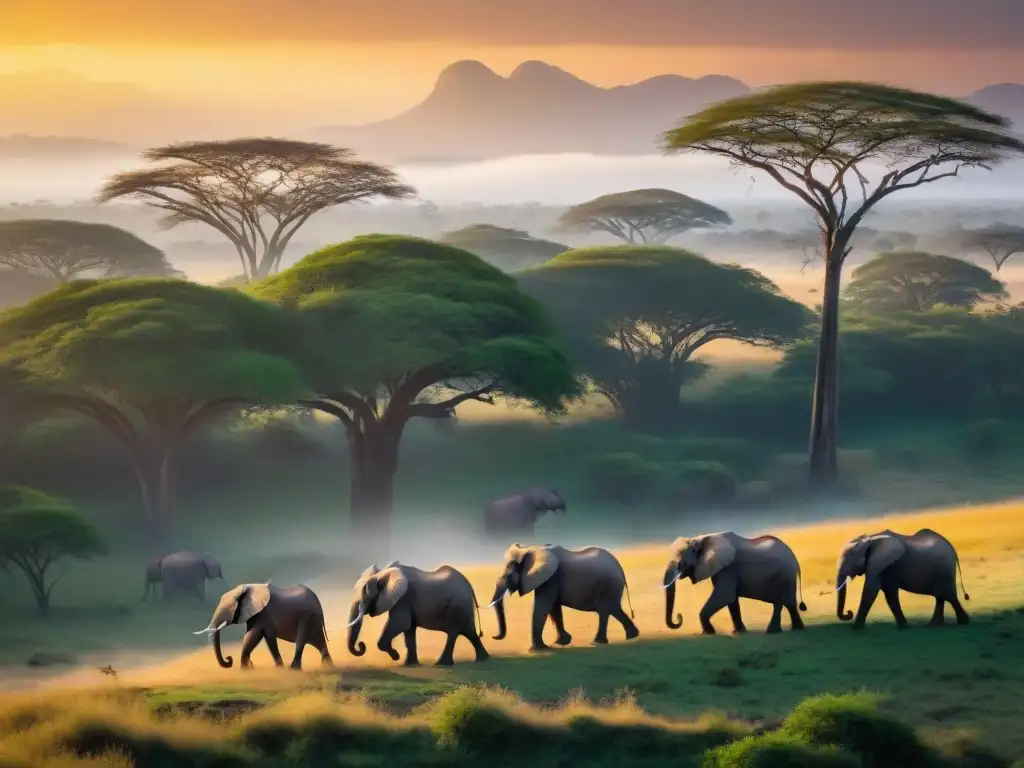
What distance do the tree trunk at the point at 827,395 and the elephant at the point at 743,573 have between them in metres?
23.8

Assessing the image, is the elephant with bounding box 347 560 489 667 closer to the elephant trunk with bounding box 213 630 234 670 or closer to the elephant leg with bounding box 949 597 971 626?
the elephant trunk with bounding box 213 630 234 670

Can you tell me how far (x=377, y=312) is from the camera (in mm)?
39750

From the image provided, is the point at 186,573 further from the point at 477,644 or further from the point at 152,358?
the point at 477,644

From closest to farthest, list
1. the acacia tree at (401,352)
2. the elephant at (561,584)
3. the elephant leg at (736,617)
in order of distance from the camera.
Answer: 1. the elephant at (561,584)
2. the elephant leg at (736,617)
3. the acacia tree at (401,352)

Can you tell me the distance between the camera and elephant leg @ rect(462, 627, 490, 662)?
22.4m

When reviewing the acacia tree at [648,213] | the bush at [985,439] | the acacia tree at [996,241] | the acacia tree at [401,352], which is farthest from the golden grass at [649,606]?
the acacia tree at [996,241]

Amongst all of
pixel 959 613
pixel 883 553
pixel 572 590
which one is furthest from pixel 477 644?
pixel 959 613

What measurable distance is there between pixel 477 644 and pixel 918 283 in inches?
2551

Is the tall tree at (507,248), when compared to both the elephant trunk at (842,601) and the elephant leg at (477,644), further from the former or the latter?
the elephant leg at (477,644)

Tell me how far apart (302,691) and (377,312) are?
20.3 metres

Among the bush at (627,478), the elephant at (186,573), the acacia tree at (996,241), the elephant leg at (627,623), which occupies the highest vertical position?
the acacia tree at (996,241)

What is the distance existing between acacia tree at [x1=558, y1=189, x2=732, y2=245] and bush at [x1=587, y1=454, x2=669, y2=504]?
151 ft

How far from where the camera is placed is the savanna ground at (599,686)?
1870 centimetres

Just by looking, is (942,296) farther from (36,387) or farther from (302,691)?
(302,691)
